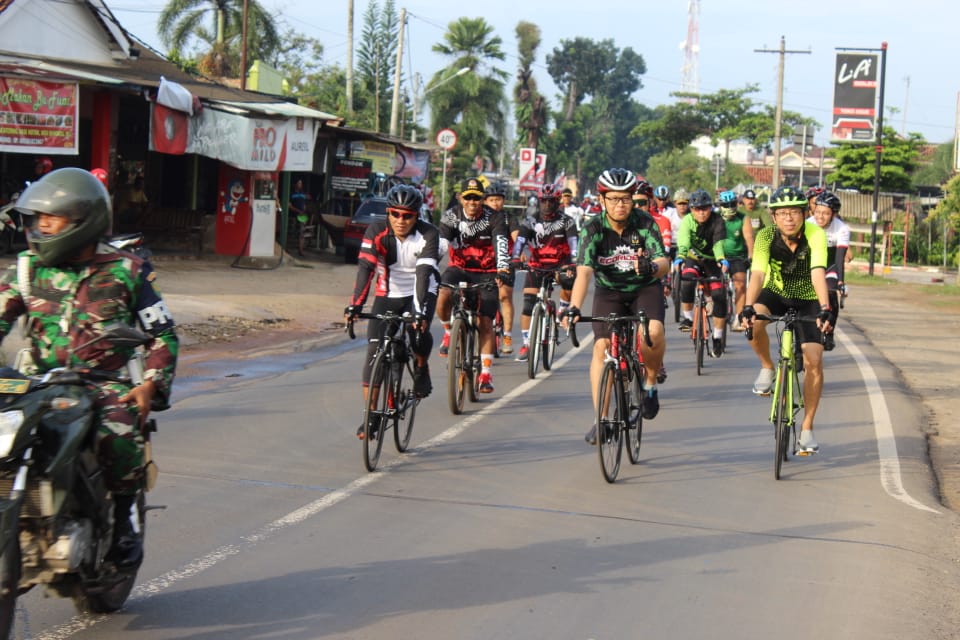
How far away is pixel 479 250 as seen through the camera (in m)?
11.7

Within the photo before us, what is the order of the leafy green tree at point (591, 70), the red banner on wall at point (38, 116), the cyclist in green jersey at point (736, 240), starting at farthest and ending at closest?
1. the leafy green tree at point (591, 70)
2. the red banner on wall at point (38, 116)
3. the cyclist in green jersey at point (736, 240)

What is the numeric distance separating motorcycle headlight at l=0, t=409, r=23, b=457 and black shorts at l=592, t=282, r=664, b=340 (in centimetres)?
517

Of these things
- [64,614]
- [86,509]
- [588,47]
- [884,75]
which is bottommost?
[64,614]

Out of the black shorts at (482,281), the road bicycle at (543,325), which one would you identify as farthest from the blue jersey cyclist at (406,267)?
the road bicycle at (543,325)

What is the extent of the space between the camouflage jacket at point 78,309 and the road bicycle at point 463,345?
530 cm

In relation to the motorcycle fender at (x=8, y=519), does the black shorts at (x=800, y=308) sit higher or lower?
higher

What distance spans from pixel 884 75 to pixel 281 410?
3507cm

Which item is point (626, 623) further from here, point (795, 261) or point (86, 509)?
point (795, 261)

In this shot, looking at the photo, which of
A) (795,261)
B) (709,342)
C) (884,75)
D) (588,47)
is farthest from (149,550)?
(588,47)

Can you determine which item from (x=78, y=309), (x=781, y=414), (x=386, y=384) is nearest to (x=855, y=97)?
(x=781, y=414)

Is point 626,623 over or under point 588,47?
under

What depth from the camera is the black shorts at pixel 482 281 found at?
11336 mm

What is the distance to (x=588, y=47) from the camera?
409ft

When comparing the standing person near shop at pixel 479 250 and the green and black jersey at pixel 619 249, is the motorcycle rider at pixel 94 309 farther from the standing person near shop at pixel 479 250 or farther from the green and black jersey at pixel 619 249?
the standing person near shop at pixel 479 250
